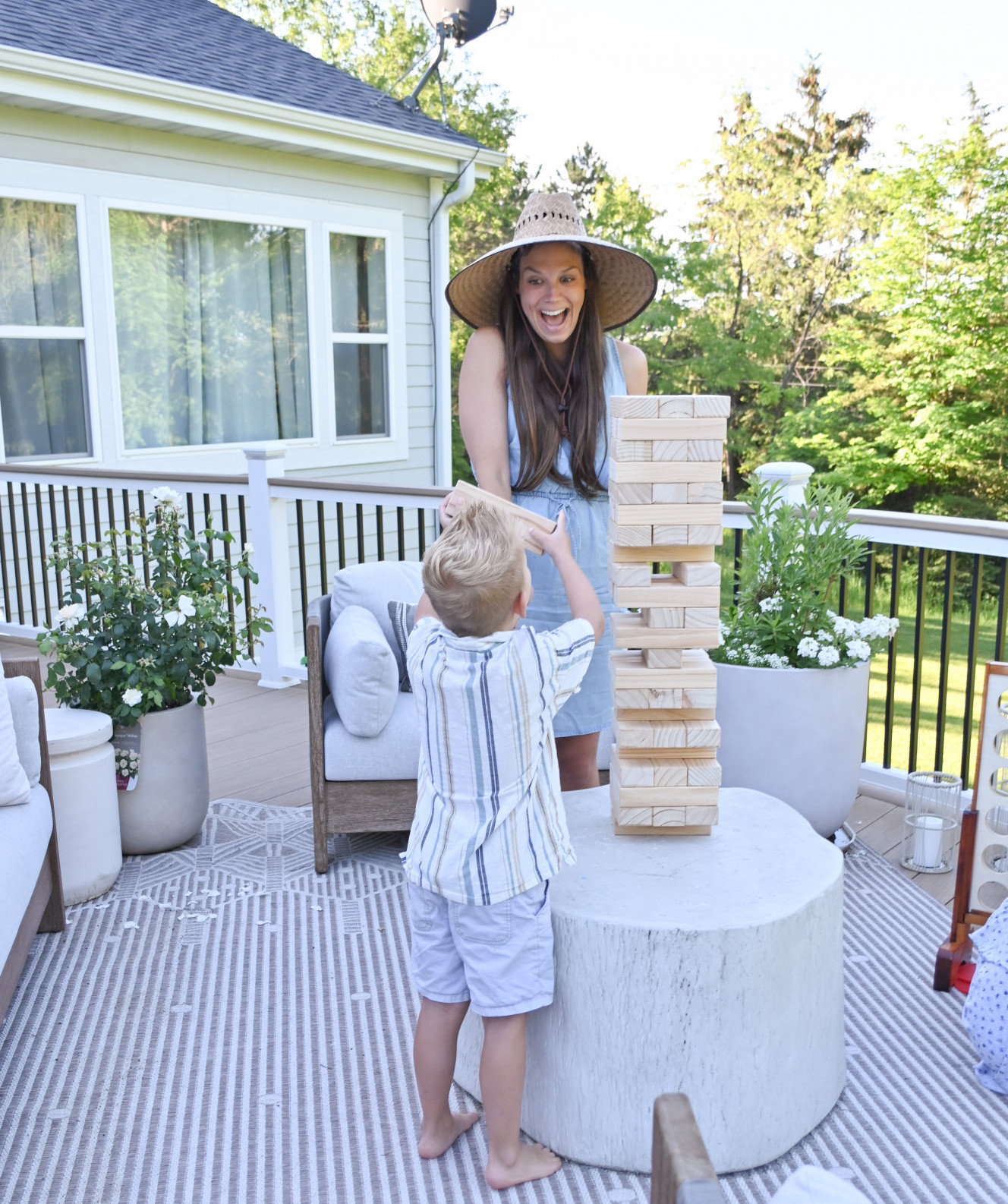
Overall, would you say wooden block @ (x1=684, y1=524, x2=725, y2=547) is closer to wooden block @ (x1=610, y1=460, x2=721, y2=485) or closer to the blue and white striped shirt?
wooden block @ (x1=610, y1=460, x2=721, y2=485)

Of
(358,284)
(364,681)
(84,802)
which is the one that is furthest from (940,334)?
(84,802)

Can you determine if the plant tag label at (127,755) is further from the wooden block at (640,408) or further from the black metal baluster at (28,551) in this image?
the black metal baluster at (28,551)

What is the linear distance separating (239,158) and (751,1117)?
244 inches

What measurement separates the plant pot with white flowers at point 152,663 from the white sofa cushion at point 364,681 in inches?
17.6

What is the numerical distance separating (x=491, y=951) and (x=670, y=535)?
79cm

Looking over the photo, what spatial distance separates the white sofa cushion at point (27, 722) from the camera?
2498 millimetres

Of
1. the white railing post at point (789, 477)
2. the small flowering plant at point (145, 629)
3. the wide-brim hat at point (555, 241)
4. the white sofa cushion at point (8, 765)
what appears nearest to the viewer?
the wide-brim hat at point (555, 241)

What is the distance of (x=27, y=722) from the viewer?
252cm

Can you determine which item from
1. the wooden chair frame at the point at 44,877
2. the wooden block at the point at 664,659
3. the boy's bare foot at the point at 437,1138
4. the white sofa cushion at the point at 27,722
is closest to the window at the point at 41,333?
the wooden chair frame at the point at 44,877

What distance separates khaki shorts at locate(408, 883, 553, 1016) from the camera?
1729 mm

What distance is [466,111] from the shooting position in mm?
19062

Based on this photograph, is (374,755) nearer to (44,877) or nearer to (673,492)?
(44,877)

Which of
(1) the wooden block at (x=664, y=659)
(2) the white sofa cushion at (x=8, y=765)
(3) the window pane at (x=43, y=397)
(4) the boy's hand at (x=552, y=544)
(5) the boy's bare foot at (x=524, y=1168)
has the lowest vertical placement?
(5) the boy's bare foot at (x=524, y=1168)

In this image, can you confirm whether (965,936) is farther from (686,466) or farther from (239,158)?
(239,158)
